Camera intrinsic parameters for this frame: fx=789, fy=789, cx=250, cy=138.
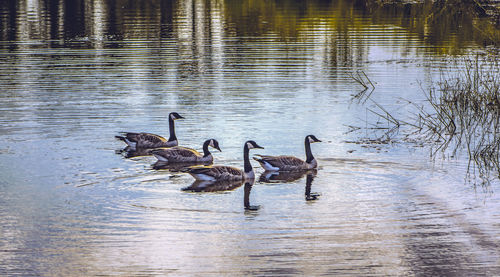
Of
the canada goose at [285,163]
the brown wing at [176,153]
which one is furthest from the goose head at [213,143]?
the canada goose at [285,163]

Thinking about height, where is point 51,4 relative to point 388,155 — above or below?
above

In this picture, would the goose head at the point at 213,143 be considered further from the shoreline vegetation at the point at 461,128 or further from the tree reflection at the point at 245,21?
the tree reflection at the point at 245,21

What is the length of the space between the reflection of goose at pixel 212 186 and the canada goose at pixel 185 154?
1.48 metres

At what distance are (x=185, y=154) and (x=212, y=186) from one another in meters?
2.08

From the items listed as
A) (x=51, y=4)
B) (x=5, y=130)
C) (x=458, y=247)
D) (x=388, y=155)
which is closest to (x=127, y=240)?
(x=458, y=247)

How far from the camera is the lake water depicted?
11.4m

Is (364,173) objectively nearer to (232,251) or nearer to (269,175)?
(269,175)

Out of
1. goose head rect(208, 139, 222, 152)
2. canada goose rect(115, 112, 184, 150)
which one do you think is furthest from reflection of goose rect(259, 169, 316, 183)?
canada goose rect(115, 112, 184, 150)

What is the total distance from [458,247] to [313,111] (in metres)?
11.6

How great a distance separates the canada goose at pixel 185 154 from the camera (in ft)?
56.5

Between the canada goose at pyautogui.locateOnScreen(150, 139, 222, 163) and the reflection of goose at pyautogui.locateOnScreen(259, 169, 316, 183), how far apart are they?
1.42 metres

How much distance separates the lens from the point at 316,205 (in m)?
13.8

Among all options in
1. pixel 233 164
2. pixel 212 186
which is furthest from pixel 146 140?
pixel 212 186

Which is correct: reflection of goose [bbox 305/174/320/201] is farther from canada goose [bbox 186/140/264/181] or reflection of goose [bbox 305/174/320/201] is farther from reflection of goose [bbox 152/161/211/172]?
reflection of goose [bbox 152/161/211/172]
